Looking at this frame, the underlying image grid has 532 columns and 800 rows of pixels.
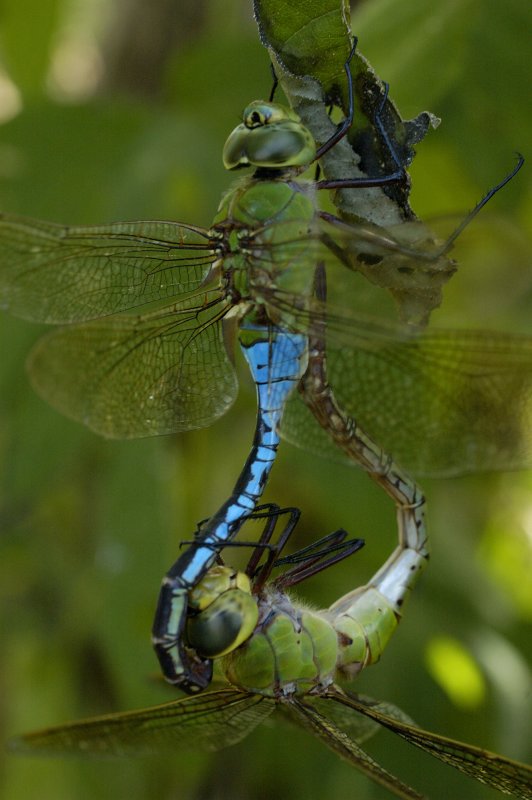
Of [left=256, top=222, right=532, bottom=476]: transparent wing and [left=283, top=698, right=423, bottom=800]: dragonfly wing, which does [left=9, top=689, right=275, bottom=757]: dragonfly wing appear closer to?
[left=283, top=698, right=423, bottom=800]: dragonfly wing

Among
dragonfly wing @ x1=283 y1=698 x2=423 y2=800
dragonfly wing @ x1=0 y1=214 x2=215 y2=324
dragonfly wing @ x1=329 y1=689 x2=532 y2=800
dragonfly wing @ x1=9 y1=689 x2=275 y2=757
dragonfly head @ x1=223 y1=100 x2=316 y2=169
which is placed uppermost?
dragonfly head @ x1=223 y1=100 x2=316 y2=169

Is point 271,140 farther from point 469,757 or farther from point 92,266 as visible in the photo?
point 469,757

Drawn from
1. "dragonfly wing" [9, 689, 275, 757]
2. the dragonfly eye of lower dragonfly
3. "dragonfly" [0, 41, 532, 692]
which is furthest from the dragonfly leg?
the dragonfly eye of lower dragonfly

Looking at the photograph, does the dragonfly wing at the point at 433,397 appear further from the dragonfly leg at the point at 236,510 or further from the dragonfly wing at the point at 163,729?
the dragonfly wing at the point at 163,729

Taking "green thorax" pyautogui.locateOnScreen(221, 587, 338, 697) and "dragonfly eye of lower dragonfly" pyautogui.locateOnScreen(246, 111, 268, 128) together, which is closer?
"dragonfly eye of lower dragonfly" pyautogui.locateOnScreen(246, 111, 268, 128)

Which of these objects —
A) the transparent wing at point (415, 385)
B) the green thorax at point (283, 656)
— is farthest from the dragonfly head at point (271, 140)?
the green thorax at point (283, 656)

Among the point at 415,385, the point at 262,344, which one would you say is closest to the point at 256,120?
the point at 262,344

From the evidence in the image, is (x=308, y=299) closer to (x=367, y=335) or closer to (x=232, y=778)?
(x=367, y=335)
